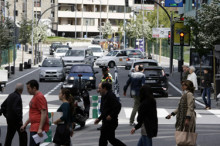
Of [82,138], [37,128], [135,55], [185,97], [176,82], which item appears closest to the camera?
[37,128]

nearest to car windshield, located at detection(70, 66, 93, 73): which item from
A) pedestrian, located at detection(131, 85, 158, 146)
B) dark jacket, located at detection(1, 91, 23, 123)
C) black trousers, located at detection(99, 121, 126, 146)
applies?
dark jacket, located at detection(1, 91, 23, 123)

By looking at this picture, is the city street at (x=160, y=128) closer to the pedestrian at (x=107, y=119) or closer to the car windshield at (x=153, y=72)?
the car windshield at (x=153, y=72)

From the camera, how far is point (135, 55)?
5784 cm

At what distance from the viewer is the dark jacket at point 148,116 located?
11.6m

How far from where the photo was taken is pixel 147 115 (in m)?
11.7

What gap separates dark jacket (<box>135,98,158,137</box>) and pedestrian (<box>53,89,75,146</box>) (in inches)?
A: 49.4

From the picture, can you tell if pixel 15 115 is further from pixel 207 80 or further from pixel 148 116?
pixel 207 80

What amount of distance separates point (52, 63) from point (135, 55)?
14.9 metres

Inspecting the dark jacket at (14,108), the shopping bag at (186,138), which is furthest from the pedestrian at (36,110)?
the shopping bag at (186,138)

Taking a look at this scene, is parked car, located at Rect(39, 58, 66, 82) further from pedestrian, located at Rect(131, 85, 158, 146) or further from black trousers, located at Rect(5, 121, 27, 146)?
pedestrian, located at Rect(131, 85, 158, 146)

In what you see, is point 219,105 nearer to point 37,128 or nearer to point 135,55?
point 37,128

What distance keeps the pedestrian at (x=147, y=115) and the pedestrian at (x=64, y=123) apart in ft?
3.83

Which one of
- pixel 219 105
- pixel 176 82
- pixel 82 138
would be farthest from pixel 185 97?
pixel 176 82

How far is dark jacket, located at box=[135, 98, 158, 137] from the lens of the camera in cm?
1155
